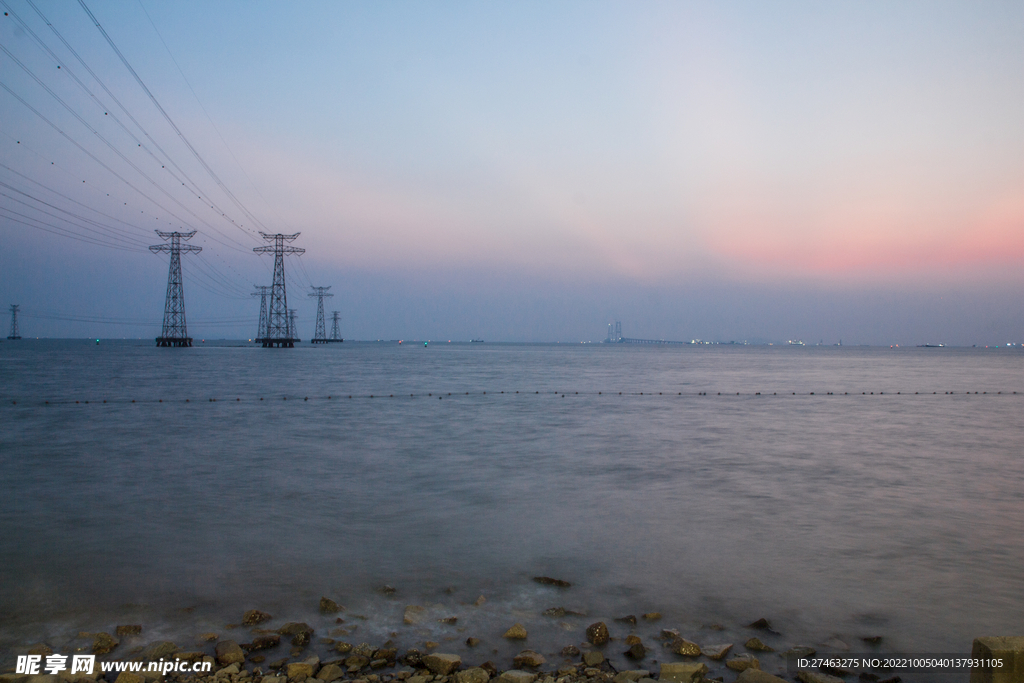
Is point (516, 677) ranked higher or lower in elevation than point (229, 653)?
higher

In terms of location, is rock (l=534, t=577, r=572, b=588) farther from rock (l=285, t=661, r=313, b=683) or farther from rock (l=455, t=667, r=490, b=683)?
rock (l=285, t=661, r=313, b=683)

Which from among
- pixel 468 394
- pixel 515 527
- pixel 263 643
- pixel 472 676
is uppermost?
pixel 472 676

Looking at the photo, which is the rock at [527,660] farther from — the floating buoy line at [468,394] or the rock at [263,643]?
the floating buoy line at [468,394]

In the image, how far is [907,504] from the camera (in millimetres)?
11008

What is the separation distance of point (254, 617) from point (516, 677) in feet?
9.32

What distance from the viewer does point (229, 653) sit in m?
5.27

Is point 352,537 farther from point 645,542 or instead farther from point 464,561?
point 645,542

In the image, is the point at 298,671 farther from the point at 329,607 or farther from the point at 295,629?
the point at 329,607

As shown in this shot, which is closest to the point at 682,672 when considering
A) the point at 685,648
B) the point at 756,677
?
the point at 756,677

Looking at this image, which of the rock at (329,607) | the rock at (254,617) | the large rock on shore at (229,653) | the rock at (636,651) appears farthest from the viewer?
the rock at (329,607)

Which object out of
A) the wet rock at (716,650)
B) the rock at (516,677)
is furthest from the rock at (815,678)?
the rock at (516,677)

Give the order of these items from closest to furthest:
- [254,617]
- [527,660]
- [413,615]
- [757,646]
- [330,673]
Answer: [330,673], [527,660], [757,646], [254,617], [413,615]

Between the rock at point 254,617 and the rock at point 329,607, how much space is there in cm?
49

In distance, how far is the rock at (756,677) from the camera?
4785 mm
